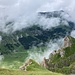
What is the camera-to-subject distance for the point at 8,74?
8562cm

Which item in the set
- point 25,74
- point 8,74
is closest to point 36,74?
point 25,74

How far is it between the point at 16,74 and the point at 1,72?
14.9ft

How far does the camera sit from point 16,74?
87.6 m

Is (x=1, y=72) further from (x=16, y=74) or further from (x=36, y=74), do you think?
(x=36, y=74)

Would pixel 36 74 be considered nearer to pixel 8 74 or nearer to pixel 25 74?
pixel 25 74

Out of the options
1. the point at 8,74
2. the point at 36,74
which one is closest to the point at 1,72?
the point at 8,74

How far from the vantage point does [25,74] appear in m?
89.7

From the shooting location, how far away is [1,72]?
288ft

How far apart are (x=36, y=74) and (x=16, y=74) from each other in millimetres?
6923

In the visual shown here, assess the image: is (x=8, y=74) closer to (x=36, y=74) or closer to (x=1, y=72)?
(x=1, y=72)

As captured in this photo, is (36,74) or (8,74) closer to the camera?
(8,74)

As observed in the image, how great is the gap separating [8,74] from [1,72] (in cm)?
325

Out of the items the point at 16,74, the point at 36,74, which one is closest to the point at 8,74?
the point at 16,74

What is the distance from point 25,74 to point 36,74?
365 centimetres
